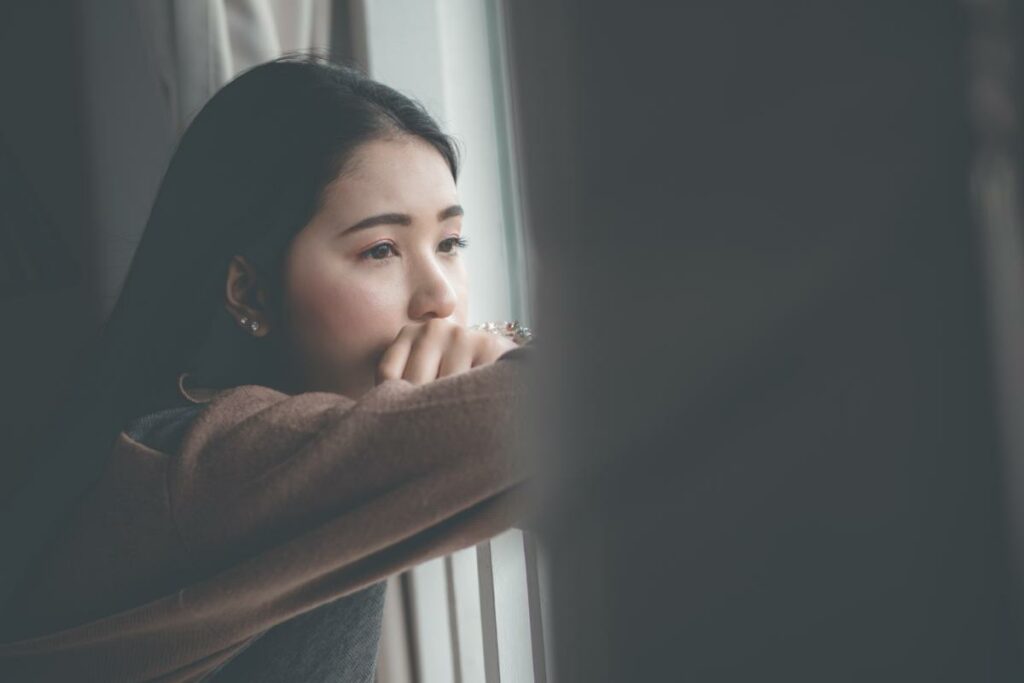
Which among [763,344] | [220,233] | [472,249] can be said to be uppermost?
[472,249]

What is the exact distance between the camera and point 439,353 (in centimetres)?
67

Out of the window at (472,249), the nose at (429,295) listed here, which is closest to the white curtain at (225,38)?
the window at (472,249)

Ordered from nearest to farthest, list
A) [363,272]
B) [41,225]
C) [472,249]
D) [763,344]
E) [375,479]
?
1. [763,344]
2. [375,479]
3. [363,272]
4. [472,249]
5. [41,225]

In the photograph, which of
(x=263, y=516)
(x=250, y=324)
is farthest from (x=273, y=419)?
(x=250, y=324)

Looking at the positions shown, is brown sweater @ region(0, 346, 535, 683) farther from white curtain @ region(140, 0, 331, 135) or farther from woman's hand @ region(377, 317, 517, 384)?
white curtain @ region(140, 0, 331, 135)

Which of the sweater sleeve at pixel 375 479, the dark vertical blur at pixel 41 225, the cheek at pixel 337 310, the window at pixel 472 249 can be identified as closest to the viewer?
the sweater sleeve at pixel 375 479

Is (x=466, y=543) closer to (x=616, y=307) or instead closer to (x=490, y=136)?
(x=616, y=307)

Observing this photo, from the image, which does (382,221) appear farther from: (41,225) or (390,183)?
(41,225)

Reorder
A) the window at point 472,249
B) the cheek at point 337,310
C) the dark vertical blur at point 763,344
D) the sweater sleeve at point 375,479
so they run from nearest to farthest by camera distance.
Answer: the dark vertical blur at point 763,344 → the sweater sleeve at point 375,479 → the cheek at point 337,310 → the window at point 472,249

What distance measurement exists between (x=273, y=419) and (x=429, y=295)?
253 millimetres

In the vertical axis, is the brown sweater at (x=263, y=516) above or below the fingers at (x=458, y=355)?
below

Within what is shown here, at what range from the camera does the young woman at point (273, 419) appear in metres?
0.52

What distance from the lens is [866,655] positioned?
0.78 ft

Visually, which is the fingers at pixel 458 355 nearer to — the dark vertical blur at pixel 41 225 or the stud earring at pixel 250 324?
the stud earring at pixel 250 324
